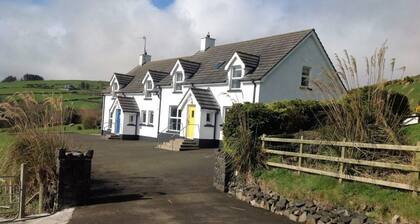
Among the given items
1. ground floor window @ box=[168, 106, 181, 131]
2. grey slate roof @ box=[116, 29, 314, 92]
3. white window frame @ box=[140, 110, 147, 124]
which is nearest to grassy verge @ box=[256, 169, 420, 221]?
grey slate roof @ box=[116, 29, 314, 92]

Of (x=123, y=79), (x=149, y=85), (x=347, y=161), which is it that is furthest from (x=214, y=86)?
(x=347, y=161)

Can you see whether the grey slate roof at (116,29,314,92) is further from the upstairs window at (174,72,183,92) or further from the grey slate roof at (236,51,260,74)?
the upstairs window at (174,72,183,92)

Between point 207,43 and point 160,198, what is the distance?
27.2m

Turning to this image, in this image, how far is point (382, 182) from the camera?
9.52 m

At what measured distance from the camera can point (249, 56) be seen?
28.8 metres

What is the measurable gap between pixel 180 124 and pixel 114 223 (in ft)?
73.1

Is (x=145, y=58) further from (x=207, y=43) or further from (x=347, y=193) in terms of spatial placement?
(x=347, y=193)

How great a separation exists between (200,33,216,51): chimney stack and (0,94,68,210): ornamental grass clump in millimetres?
26564

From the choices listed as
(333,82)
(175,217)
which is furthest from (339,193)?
(175,217)

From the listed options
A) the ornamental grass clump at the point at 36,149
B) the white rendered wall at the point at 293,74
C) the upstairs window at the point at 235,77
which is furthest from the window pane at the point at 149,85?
the ornamental grass clump at the point at 36,149

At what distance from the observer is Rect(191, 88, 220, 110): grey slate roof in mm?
28972

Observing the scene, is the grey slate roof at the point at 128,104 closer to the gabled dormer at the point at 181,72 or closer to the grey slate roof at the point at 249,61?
the gabled dormer at the point at 181,72

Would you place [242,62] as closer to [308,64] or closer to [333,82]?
[308,64]

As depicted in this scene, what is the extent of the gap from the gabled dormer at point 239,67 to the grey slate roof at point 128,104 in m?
11.8
